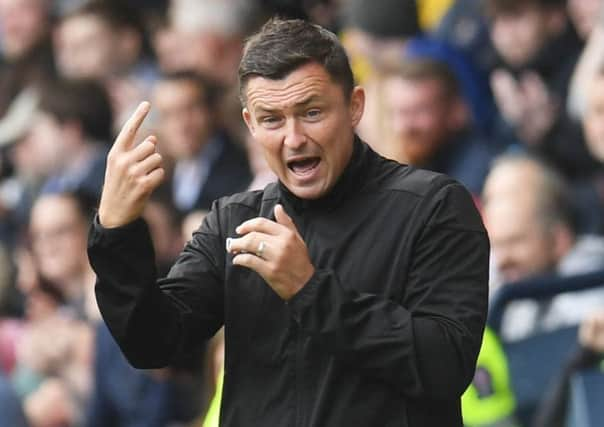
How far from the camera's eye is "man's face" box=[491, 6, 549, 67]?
26.5 feet

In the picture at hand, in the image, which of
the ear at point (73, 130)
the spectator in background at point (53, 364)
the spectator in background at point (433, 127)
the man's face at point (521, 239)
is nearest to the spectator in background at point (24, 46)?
the ear at point (73, 130)

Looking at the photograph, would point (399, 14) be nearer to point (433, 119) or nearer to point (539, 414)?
point (433, 119)

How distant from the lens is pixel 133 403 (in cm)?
767

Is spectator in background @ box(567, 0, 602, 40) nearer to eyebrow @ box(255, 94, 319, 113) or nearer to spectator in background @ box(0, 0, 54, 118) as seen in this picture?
spectator in background @ box(0, 0, 54, 118)

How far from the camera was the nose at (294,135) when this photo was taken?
3785 millimetres

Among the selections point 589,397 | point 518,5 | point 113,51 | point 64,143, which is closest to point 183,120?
point 64,143

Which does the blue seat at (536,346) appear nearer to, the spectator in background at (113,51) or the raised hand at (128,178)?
the raised hand at (128,178)

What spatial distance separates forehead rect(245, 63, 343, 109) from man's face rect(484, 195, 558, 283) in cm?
301

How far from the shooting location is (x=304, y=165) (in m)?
3.84

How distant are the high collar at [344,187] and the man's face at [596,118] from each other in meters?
3.33

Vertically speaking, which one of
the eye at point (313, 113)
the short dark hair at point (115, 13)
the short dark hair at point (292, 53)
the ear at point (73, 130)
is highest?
the short dark hair at point (292, 53)

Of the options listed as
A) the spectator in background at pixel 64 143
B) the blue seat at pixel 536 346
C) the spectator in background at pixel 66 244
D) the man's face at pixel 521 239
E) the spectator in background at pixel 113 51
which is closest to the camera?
the blue seat at pixel 536 346

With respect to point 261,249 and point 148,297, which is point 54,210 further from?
point 261,249

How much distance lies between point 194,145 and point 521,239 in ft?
9.63
